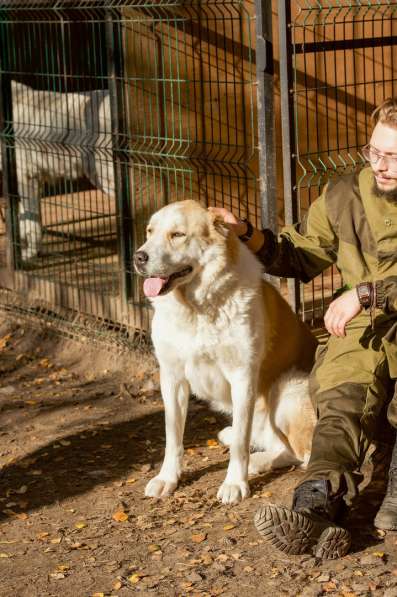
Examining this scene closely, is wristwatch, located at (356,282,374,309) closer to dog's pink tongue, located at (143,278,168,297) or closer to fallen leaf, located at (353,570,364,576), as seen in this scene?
dog's pink tongue, located at (143,278,168,297)

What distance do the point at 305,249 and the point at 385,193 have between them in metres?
0.51

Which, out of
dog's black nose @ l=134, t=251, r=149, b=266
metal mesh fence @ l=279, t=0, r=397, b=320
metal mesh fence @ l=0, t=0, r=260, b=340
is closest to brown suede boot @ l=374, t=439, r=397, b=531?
dog's black nose @ l=134, t=251, r=149, b=266

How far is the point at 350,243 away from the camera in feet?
13.1

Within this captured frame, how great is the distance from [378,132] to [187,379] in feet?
4.67

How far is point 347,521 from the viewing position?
3754 millimetres

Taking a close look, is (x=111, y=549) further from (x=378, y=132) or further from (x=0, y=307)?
(x=0, y=307)

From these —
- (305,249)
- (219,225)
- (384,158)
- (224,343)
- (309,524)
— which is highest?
(384,158)

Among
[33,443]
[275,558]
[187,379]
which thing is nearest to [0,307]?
[33,443]

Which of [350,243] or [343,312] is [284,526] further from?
[350,243]

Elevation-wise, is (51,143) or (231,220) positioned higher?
(51,143)

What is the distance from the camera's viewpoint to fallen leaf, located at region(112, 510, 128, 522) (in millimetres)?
3990

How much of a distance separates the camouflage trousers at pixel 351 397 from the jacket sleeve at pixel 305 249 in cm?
35

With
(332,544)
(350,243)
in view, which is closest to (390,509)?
(332,544)

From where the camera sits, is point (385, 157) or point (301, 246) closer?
point (385, 157)
